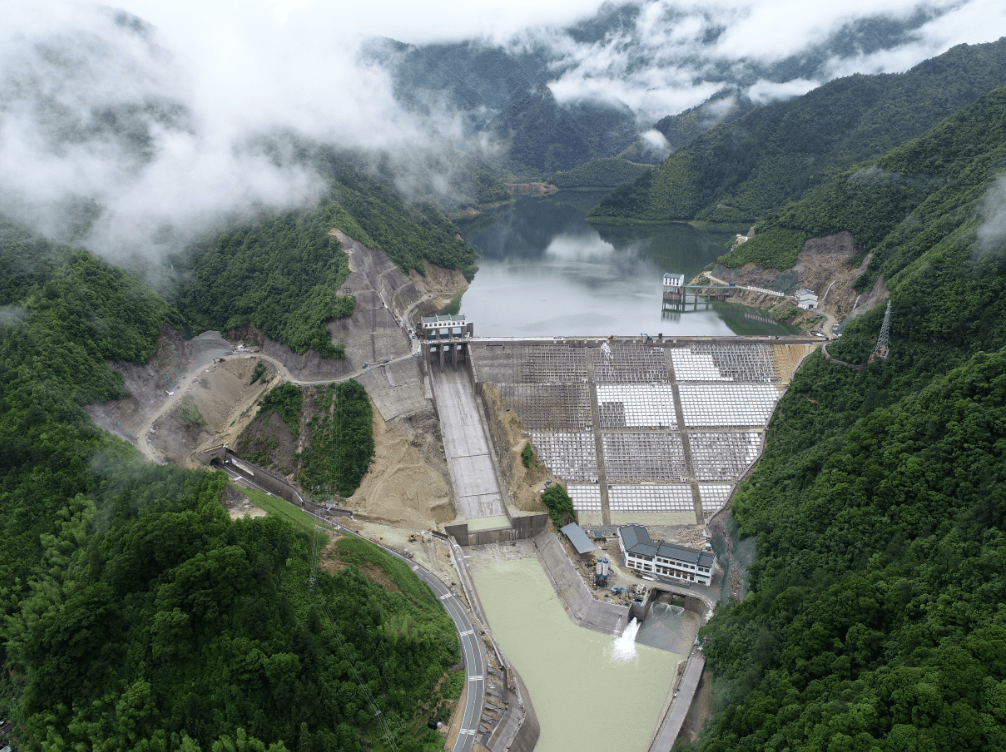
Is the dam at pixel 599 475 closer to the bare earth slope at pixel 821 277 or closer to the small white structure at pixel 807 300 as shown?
the bare earth slope at pixel 821 277

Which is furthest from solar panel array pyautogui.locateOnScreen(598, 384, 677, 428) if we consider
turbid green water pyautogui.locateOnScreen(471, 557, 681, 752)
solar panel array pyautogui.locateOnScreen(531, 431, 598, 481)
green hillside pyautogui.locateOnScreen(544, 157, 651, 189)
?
green hillside pyautogui.locateOnScreen(544, 157, 651, 189)

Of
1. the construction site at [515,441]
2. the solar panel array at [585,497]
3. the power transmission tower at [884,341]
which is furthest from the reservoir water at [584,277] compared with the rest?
the power transmission tower at [884,341]

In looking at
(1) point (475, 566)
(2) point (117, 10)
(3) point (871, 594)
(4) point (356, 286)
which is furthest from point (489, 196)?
(3) point (871, 594)

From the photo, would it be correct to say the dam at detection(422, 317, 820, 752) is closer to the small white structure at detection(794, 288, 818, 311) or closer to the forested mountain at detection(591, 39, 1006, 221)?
the small white structure at detection(794, 288, 818, 311)

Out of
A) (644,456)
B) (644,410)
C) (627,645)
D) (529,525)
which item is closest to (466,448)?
(529,525)

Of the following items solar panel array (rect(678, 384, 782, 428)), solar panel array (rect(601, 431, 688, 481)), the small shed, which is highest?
solar panel array (rect(678, 384, 782, 428))
